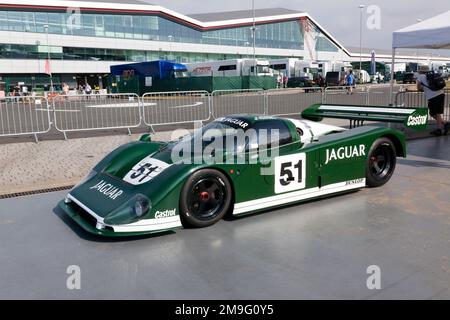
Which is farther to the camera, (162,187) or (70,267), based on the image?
(162,187)

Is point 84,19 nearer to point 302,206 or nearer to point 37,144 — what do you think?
point 37,144

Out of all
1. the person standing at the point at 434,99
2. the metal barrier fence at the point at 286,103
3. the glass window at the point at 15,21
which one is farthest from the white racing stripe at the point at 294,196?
the glass window at the point at 15,21

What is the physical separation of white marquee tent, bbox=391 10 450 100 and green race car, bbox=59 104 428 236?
188 inches

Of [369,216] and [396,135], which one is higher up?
[396,135]

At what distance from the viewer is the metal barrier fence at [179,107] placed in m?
13.0

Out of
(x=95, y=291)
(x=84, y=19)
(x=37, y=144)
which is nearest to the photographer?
(x=95, y=291)

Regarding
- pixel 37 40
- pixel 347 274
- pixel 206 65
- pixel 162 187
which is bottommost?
pixel 347 274

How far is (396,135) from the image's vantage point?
5.76 metres

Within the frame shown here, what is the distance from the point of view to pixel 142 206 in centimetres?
391

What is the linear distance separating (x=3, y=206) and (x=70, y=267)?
237 centimetres

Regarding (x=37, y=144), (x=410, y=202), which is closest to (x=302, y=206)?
(x=410, y=202)

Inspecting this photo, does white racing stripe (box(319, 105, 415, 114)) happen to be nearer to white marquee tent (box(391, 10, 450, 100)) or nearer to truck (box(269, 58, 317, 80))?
white marquee tent (box(391, 10, 450, 100))

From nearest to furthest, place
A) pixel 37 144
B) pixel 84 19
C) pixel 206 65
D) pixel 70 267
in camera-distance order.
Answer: pixel 70 267, pixel 37 144, pixel 206 65, pixel 84 19

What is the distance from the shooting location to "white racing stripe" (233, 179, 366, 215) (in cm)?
448
